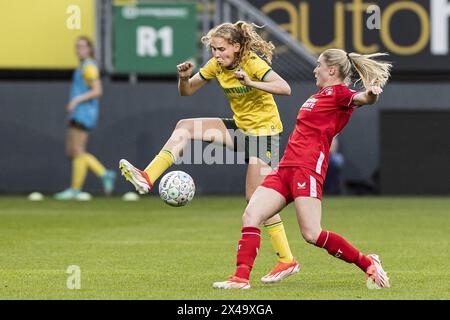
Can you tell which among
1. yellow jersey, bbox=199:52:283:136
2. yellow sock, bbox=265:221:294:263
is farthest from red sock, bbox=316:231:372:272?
yellow jersey, bbox=199:52:283:136

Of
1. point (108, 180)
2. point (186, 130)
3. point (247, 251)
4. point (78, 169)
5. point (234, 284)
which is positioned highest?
point (186, 130)

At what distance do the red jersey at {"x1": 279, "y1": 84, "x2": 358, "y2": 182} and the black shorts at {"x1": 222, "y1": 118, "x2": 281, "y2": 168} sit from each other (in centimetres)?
80

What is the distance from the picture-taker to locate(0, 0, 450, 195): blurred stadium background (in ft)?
66.1

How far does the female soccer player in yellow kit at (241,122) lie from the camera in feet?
29.5

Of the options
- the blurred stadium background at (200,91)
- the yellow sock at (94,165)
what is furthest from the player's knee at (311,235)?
the blurred stadium background at (200,91)

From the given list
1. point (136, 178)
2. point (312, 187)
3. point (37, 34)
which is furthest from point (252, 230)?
point (37, 34)

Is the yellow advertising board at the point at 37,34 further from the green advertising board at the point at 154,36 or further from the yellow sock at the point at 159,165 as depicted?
the yellow sock at the point at 159,165

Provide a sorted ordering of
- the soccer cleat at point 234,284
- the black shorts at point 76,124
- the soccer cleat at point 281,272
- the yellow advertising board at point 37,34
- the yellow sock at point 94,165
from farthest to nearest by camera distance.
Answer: the yellow advertising board at point 37,34
the black shorts at point 76,124
the yellow sock at point 94,165
the soccer cleat at point 281,272
the soccer cleat at point 234,284

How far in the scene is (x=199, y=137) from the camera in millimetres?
9242

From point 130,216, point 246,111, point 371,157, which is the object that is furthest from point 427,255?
point 371,157

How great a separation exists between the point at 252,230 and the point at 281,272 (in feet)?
2.51

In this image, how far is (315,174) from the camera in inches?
326

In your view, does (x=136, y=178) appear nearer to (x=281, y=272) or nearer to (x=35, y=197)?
(x=281, y=272)
